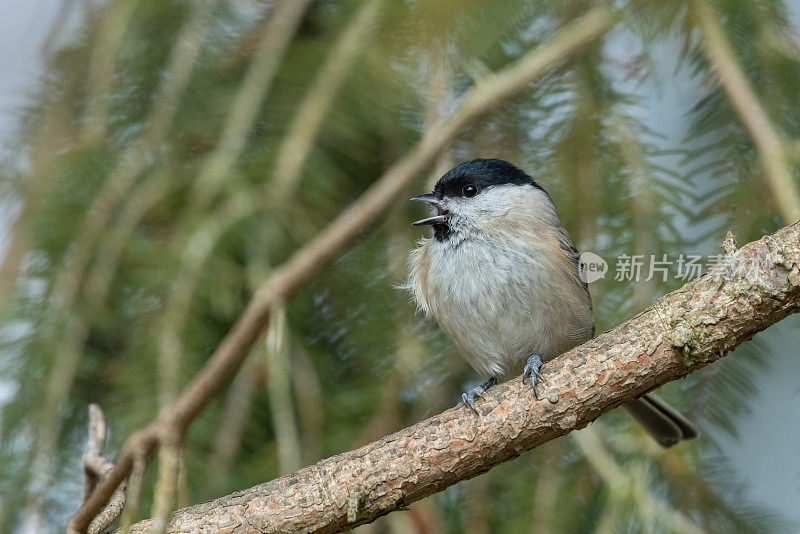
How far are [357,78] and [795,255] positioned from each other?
1.03 meters

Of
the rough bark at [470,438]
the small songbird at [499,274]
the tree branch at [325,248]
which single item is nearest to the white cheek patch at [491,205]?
the small songbird at [499,274]

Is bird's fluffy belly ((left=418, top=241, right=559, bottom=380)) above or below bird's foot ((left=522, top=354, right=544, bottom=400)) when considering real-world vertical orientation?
above

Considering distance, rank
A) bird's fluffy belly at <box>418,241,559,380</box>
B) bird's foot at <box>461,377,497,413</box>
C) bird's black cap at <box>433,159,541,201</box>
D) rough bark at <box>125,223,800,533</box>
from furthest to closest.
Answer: bird's black cap at <box>433,159,541,201</box> → bird's fluffy belly at <box>418,241,559,380</box> → bird's foot at <box>461,377,497,413</box> → rough bark at <box>125,223,800,533</box>

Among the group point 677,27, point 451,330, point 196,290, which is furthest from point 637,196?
point 196,290

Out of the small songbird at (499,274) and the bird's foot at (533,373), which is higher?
the small songbird at (499,274)

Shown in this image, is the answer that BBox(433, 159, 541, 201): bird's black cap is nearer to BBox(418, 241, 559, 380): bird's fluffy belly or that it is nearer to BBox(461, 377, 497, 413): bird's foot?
BBox(418, 241, 559, 380): bird's fluffy belly

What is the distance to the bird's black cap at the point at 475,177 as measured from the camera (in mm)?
2016

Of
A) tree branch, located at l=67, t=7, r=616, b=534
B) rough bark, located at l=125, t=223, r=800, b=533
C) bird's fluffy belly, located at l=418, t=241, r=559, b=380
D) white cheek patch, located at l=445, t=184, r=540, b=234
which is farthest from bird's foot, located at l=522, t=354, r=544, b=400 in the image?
white cheek patch, located at l=445, t=184, r=540, b=234

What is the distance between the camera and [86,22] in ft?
6.86

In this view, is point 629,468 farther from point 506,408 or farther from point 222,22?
point 222,22

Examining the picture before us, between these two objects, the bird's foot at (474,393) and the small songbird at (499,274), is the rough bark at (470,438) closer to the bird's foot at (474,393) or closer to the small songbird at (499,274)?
the bird's foot at (474,393)

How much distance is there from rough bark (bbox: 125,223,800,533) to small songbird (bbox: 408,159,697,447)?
50 cm

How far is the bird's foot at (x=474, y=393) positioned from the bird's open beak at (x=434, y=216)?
0.40m

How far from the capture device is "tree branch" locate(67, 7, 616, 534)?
4.40 feet
